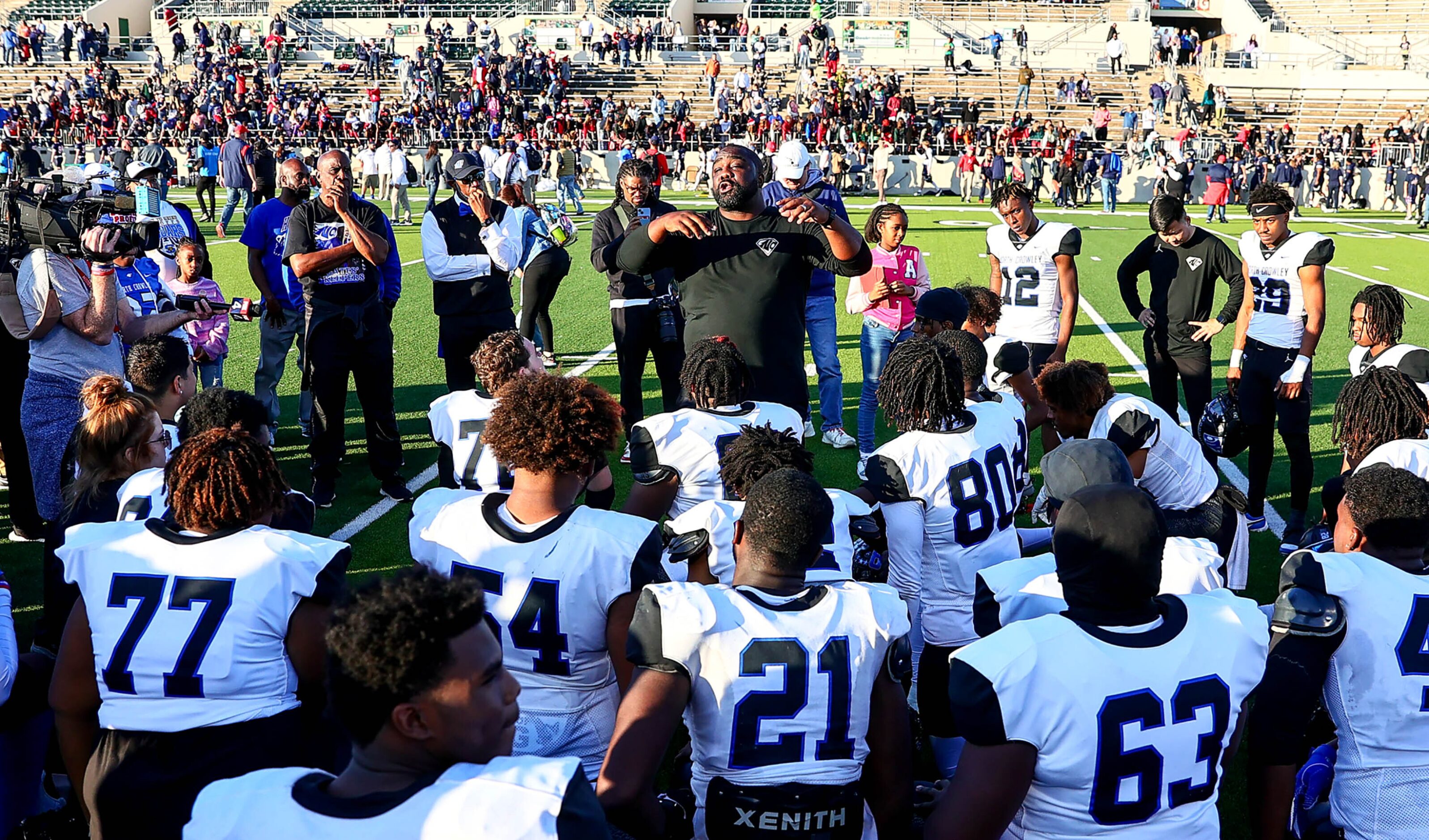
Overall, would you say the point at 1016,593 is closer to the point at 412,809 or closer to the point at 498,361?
the point at 412,809

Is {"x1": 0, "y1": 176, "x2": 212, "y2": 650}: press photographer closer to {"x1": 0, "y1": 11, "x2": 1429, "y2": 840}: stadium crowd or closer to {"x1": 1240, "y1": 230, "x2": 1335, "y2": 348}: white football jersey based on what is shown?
{"x1": 0, "y1": 11, "x2": 1429, "y2": 840}: stadium crowd

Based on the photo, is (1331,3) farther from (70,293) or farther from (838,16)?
(70,293)

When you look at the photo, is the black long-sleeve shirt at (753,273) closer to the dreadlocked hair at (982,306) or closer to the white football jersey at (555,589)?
the dreadlocked hair at (982,306)

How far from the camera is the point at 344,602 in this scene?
213cm

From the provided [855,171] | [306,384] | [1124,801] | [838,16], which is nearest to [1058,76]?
[838,16]

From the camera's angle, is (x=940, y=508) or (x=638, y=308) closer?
(x=940, y=508)

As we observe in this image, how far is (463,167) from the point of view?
25.2 feet

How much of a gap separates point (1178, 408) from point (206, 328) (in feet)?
23.9

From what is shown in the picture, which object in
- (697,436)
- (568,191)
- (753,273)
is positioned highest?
(568,191)

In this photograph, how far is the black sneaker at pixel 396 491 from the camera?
6930 mm

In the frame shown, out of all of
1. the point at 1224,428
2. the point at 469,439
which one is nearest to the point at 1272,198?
the point at 1224,428

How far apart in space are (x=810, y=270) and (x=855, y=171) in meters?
27.0

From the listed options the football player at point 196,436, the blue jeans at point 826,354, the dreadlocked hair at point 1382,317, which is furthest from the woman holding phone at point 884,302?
the football player at point 196,436

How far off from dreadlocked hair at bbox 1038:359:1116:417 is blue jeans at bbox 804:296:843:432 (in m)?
3.06
